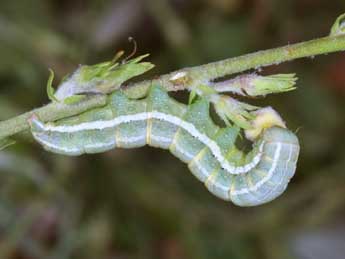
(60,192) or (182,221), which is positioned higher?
(60,192)

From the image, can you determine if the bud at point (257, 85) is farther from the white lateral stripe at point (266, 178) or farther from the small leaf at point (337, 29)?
Answer: the white lateral stripe at point (266, 178)

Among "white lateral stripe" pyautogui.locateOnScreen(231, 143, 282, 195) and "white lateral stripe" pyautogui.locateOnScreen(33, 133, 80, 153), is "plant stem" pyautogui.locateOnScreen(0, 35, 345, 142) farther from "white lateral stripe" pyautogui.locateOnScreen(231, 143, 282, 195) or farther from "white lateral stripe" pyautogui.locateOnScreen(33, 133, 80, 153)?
"white lateral stripe" pyautogui.locateOnScreen(231, 143, 282, 195)

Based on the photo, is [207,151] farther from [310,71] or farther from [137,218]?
[310,71]

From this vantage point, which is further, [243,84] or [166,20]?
[166,20]

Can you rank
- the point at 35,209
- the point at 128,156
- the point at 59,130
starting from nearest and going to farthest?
the point at 59,130
the point at 35,209
the point at 128,156

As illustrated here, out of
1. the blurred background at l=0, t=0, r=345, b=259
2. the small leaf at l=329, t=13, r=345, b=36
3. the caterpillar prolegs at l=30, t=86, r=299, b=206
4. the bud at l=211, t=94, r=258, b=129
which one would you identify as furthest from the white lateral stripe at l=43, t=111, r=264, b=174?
the blurred background at l=0, t=0, r=345, b=259

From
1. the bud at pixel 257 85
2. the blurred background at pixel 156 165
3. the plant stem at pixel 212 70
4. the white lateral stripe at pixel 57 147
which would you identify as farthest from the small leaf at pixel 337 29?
the blurred background at pixel 156 165

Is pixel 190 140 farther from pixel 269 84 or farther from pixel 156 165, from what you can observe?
pixel 156 165

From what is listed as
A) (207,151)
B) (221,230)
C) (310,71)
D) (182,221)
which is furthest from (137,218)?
(207,151)
